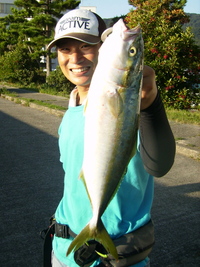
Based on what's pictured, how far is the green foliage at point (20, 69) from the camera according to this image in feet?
80.2

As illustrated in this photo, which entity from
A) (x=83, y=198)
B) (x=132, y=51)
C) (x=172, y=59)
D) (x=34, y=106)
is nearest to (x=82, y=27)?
(x=132, y=51)

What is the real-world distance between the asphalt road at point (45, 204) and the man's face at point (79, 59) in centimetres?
219

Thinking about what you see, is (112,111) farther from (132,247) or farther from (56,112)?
(56,112)

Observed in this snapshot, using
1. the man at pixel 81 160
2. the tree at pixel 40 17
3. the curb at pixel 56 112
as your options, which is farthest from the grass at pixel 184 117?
the tree at pixel 40 17

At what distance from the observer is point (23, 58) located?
25.0 meters

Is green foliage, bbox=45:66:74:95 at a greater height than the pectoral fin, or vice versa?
the pectoral fin

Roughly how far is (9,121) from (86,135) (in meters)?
9.38

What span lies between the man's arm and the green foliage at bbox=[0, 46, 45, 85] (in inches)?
925

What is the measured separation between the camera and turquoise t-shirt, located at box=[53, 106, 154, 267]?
1.74m

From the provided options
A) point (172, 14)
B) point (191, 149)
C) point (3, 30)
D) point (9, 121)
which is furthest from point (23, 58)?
point (191, 149)

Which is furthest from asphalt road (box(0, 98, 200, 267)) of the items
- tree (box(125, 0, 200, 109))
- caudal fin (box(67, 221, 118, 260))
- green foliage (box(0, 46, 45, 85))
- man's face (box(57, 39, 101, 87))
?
green foliage (box(0, 46, 45, 85))

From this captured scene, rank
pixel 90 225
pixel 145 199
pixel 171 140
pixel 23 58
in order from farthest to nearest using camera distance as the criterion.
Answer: pixel 23 58 → pixel 145 199 → pixel 171 140 → pixel 90 225

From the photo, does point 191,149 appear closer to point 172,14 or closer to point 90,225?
point 90,225

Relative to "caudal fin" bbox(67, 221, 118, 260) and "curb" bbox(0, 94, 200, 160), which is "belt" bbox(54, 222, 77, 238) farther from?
"curb" bbox(0, 94, 200, 160)
